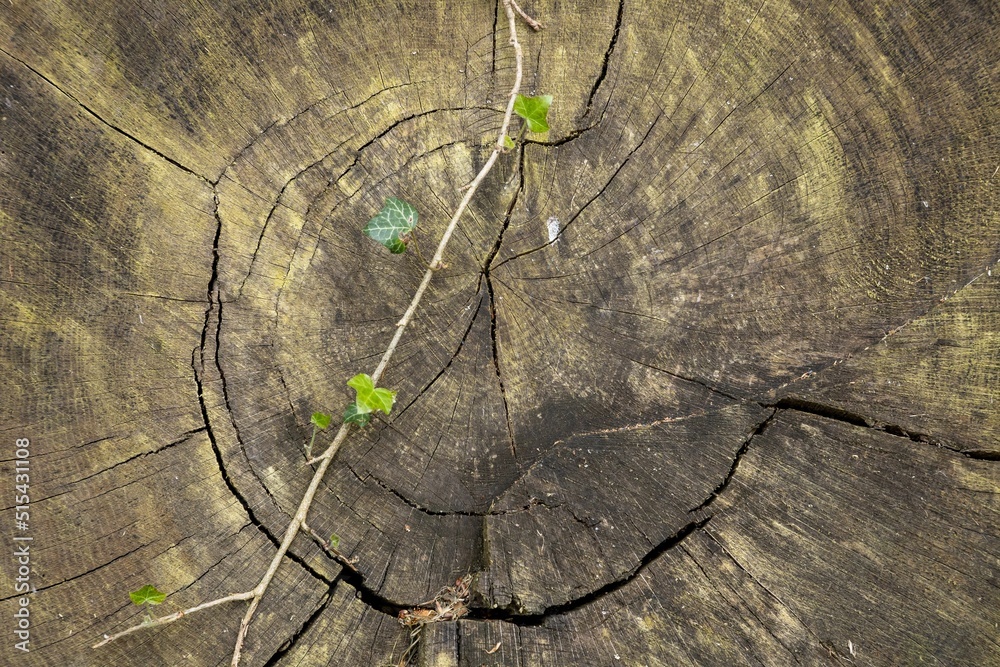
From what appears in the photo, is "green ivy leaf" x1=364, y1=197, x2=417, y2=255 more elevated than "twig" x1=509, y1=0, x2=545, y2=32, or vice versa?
"twig" x1=509, y1=0, x2=545, y2=32

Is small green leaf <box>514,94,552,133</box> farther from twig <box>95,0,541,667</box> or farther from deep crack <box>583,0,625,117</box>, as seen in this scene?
deep crack <box>583,0,625,117</box>

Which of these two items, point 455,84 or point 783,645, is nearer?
point 783,645

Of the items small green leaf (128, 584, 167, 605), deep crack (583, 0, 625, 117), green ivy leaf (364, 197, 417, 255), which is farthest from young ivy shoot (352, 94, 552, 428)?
small green leaf (128, 584, 167, 605)

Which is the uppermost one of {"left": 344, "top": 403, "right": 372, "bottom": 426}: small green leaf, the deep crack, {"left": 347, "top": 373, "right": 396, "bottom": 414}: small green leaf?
the deep crack

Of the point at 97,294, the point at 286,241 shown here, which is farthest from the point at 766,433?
the point at 97,294

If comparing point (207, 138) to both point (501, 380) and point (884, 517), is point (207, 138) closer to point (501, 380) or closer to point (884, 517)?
point (501, 380)

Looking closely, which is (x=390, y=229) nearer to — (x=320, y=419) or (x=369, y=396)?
(x=369, y=396)

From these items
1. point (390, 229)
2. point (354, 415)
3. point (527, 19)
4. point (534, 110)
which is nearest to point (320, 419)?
point (354, 415)
